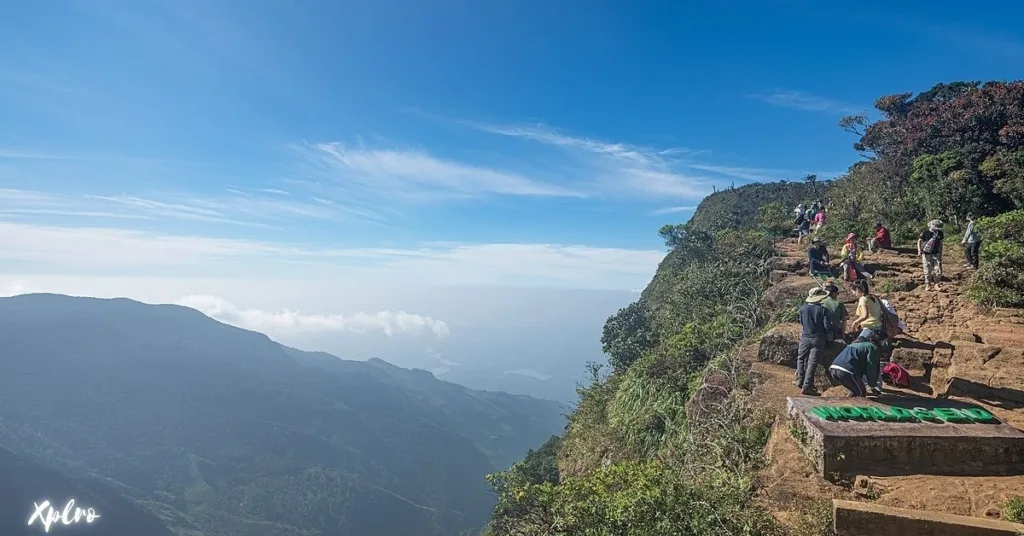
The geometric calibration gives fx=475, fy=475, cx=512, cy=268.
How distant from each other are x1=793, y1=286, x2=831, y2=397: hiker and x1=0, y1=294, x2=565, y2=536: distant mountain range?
86.2 m

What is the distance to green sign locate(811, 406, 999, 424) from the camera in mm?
5781

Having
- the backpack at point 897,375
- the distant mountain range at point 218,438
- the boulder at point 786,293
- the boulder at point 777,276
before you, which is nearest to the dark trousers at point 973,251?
the boulder at point 786,293

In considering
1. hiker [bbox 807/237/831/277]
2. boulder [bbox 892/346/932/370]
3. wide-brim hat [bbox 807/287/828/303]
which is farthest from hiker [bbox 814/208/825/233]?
wide-brim hat [bbox 807/287/828/303]

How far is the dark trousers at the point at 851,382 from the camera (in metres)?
6.68

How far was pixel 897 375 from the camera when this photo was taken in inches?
284

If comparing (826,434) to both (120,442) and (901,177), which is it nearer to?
(901,177)

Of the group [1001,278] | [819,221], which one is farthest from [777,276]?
[819,221]

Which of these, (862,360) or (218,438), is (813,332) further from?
(218,438)

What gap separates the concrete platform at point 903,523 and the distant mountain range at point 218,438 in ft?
289

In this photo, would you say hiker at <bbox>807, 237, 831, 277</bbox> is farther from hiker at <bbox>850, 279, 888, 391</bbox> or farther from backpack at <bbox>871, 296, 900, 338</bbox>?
hiker at <bbox>850, 279, 888, 391</bbox>

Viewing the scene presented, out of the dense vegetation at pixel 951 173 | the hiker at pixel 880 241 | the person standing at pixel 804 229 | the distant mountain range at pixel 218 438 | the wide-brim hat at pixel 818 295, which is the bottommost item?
the distant mountain range at pixel 218 438

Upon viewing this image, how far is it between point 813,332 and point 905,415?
1.53m

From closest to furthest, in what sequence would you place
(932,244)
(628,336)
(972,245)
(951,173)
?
(932,244), (972,245), (951,173), (628,336)

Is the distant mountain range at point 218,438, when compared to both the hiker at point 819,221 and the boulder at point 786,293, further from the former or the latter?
the boulder at point 786,293
